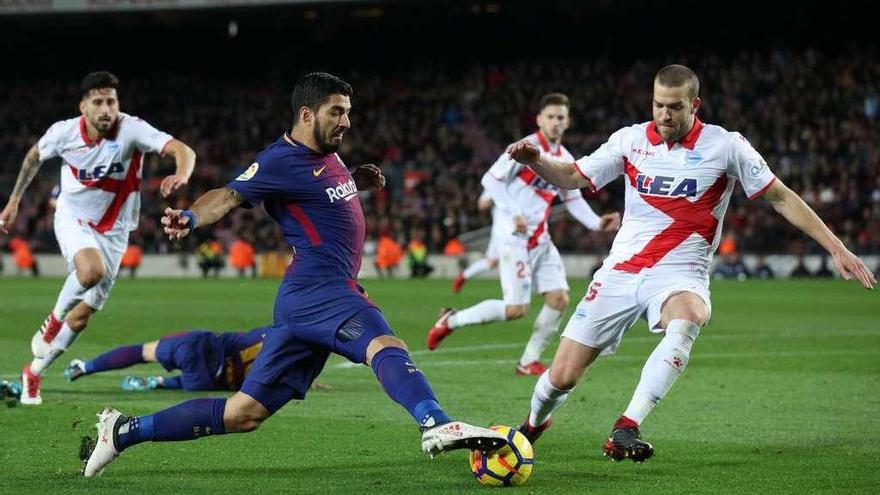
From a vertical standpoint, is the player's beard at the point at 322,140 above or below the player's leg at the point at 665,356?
above

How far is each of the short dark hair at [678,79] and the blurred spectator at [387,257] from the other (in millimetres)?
28110

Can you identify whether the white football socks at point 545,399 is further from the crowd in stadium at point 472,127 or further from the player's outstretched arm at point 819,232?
the crowd in stadium at point 472,127

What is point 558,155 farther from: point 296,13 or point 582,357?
point 296,13

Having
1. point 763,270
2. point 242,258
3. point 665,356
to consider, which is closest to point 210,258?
point 242,258

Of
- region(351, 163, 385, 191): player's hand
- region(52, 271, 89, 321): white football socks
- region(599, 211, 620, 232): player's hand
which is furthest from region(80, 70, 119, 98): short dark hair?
region(599, 211, 620, 232): player's hand

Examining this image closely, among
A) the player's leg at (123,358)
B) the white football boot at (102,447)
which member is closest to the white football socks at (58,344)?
the player's leg at (123,358)

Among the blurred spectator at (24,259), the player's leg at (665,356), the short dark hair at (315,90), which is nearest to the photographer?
the short dark hair at (315,90)

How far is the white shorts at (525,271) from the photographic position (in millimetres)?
12367

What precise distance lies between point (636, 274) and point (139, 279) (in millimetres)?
27453

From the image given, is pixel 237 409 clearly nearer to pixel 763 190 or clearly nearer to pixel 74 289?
pixel 763 190

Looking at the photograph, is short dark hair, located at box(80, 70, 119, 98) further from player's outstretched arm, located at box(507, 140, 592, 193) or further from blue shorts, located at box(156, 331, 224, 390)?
player's outstretched arm, located at box(507, 140, 592, 193)

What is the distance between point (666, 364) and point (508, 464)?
3.56 feet

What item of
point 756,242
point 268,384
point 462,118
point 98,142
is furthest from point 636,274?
point 462,118

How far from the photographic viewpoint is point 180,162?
9297mm
